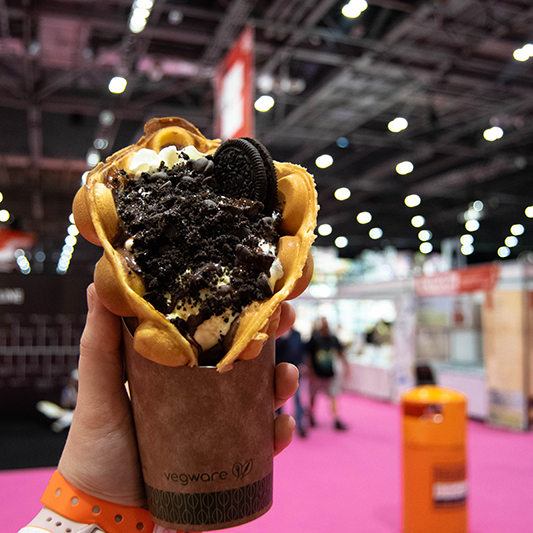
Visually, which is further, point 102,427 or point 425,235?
point 425,235

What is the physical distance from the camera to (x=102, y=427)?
A: 4.57ft

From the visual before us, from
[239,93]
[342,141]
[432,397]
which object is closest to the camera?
[432,397]

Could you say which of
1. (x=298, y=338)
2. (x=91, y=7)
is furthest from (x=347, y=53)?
(x=298, y=338)

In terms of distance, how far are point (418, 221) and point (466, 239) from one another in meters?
2.44

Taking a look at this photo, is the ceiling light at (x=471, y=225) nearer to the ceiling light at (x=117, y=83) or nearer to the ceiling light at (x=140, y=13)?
the ceiling light at (x=117, y=83)

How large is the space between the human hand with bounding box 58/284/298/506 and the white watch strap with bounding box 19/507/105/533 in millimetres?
78

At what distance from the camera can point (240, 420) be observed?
4.32 ft

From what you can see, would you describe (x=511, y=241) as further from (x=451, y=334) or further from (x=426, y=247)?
(x=451, y=334)

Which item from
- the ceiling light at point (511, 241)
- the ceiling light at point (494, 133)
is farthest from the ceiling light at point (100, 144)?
the ceiling light at point (511, 241)

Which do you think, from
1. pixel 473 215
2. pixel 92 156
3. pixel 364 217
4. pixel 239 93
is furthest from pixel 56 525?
pixel 473 215

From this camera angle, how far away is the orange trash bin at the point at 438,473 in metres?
4.06

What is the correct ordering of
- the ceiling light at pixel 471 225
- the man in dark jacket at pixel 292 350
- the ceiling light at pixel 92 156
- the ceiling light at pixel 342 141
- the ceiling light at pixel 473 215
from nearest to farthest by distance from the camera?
the man in dark jacket at pixel 292 350 → the ceiling light at pixel 342 141 → the ceiling light at pixel 92 156 → the ceiling light at pixel 473 215 → the ceiling light at pixel 471 225

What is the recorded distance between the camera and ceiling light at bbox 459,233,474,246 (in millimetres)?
21066

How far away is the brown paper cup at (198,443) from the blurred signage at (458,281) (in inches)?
341
